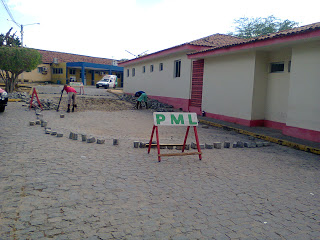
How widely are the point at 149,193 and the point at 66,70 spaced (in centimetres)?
4240

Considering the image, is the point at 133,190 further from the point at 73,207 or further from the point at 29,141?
the point at 29,141

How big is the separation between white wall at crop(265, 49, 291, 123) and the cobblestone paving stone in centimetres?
372

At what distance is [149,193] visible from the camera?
4.23 meters

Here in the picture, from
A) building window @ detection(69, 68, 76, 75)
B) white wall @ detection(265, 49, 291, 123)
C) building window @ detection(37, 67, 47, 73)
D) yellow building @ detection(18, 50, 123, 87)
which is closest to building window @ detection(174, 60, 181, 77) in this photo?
white wall @ detection(265, 49, 291, 123)

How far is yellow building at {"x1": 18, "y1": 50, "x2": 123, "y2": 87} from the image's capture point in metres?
42.1

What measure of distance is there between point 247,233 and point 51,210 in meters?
2.38

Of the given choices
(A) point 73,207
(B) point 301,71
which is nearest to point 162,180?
(A) point 73,207

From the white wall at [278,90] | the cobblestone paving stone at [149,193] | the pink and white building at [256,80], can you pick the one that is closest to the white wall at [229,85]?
the pink and white building at [256,80]

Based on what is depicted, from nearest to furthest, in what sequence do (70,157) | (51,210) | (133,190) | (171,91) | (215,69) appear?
1. (51,210)
2. (133,190)
3. (70,157)
4. (215,69)
5. (171,91)

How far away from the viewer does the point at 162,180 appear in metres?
4.84

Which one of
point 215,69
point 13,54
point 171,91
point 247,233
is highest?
point 13,54

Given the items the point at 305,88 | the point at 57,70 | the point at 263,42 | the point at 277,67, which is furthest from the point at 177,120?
the point at 57,70

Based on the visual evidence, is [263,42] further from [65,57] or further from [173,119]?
[65,57]

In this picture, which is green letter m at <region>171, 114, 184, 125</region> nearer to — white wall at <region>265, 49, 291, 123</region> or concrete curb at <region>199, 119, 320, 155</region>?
concrete curb at <region>199, 119, 320, 155</region>
